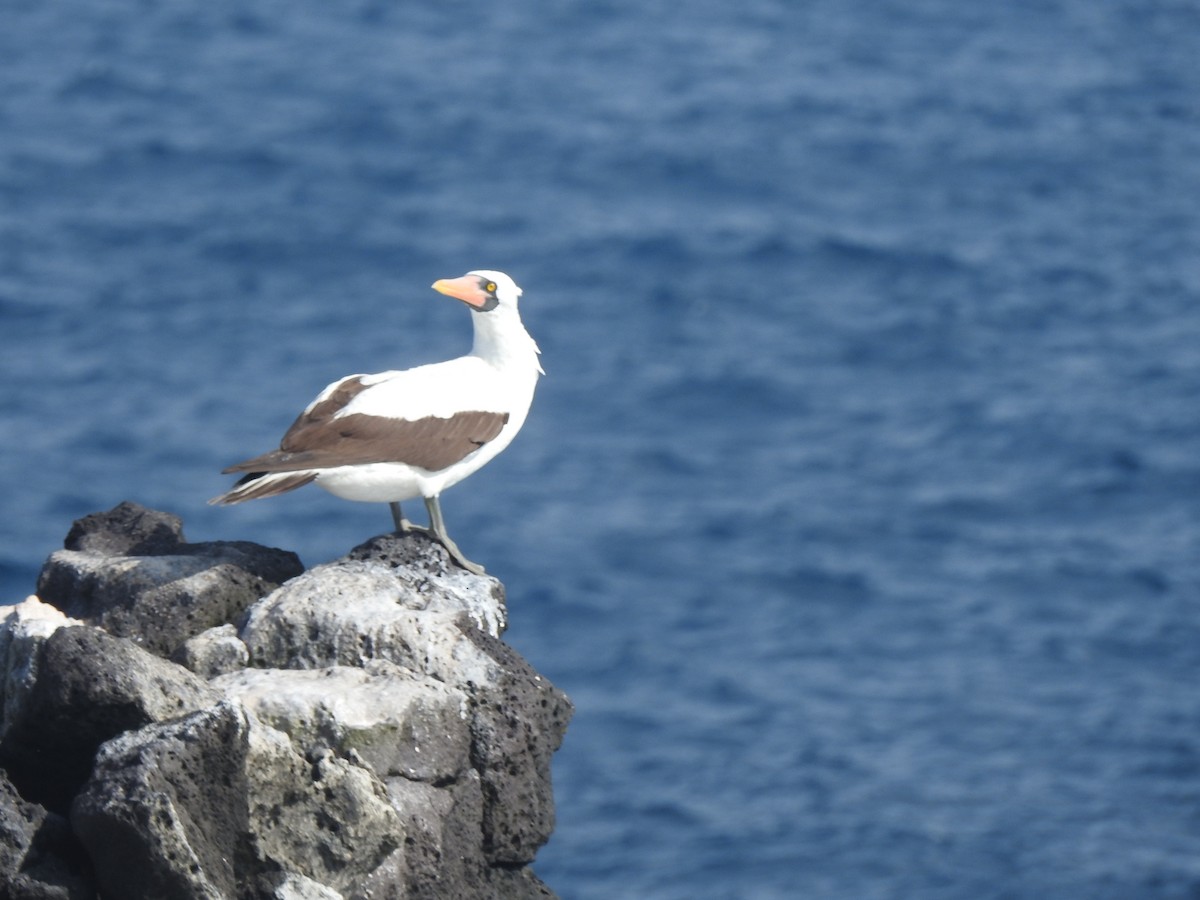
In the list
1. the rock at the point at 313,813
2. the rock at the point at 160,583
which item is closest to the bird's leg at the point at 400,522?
the rock at the point at 160,583

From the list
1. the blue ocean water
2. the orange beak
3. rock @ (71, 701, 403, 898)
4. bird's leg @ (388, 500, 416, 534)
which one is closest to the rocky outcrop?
rock @ (71, 701, 403, 898)

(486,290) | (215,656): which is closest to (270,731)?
(215,656)

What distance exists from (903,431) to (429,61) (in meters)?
22.2

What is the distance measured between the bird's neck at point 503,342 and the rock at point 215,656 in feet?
9.65

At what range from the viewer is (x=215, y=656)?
37.4 feet

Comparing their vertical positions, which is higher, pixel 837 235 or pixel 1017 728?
pixel 837 235

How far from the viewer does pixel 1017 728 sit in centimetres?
3750

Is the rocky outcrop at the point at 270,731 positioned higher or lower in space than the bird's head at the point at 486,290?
lower

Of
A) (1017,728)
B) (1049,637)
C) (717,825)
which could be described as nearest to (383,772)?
(717,825)

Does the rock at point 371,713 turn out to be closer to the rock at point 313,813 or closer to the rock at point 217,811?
the rock at point 313,813

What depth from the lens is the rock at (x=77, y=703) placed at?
33.6 ft

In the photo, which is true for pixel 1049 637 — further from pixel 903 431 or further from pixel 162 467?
pixel 162 467

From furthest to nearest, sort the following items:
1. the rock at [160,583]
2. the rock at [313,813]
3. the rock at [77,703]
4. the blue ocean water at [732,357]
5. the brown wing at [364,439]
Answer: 1. the blue ocean water at [732,357]
2. the brown wing at [364,439]
3. the rock at [160,583]
4. the rock at [77,703]
5. the rock at [313,813]

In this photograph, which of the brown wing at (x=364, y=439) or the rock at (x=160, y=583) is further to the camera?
the brown wing at (x=364, y=439)
